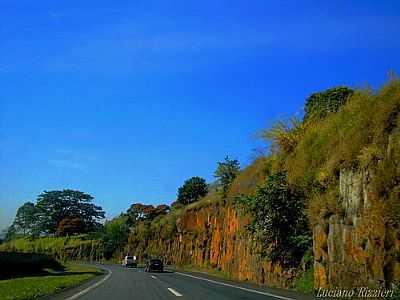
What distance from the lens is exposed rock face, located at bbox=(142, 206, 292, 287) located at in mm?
28672

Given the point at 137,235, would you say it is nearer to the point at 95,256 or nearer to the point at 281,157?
the point at 95,256

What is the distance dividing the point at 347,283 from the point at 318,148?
28.0 ft

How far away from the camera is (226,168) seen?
54.1 metres

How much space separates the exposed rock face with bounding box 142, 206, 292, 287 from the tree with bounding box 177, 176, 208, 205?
7.97 m

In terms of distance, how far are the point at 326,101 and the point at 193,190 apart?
52728 millimetres

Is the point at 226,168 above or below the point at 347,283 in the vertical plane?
above

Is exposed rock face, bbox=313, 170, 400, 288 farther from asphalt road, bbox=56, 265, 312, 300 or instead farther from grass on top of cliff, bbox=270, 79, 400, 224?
asphalt road, bbox=56, 265, 312, 300

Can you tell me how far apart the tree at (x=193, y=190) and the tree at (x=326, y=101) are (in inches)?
1942

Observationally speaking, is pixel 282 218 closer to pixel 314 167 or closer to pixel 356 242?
pixel 314 167

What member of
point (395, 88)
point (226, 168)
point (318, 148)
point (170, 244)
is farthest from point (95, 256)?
point (395, 88)

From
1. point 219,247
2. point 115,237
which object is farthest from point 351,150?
point 115,237

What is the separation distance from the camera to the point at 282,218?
24594 millimetres

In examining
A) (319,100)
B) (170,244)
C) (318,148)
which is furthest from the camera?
(170,244)

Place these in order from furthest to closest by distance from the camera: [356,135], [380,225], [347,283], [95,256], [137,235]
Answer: [95,256], [137,235], [356,135], [347,283], [380,225]
